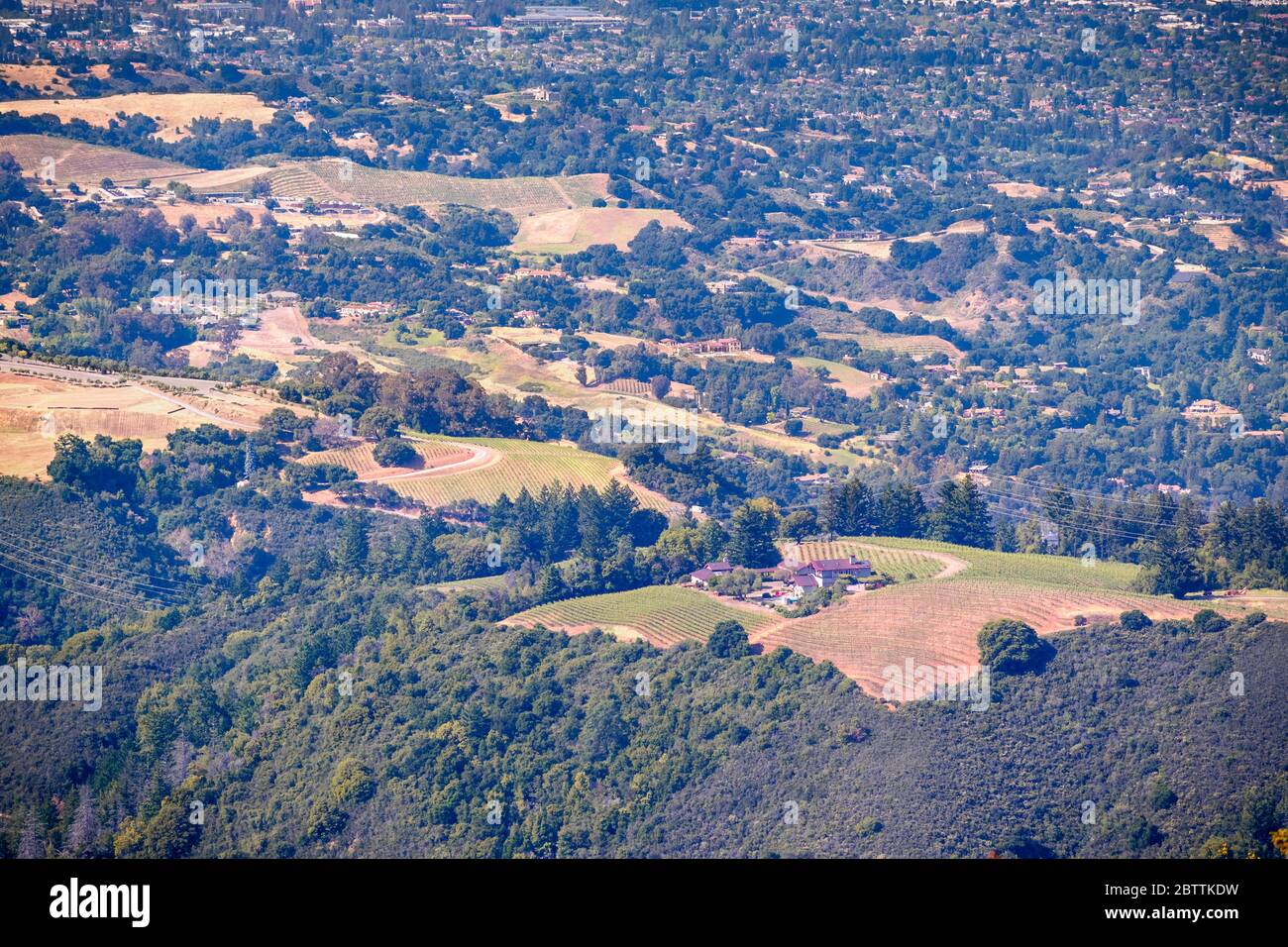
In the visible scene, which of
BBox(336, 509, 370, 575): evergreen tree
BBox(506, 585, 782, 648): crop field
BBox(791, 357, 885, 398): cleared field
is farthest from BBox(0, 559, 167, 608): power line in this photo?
BBox(791, 357, 885, 398): cleared field

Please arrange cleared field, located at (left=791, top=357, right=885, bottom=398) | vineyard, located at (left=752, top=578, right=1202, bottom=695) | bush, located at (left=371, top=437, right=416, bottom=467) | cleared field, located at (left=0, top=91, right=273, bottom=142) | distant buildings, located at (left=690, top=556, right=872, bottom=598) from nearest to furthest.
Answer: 1. vineyard, located at (left=752, top=578, right=1202, bottom=695)
2. distant buildings, located at (left=690, top=556, right=872, bottom=598)
3. bush, located at (left=371, top=437, right=416, bottom=467)
4. cleared field, located at (left=791, top=357, right=885, bottom=398)
5. cleared field, located at (left=0, top=91, right=273, bottom=142)

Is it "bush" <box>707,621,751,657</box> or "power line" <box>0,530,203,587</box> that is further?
"power line" <box>0,530,203,587</box>

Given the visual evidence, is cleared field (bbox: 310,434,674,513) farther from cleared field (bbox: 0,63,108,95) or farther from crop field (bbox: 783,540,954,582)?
cleared field (bbox: 0,63,108,95)

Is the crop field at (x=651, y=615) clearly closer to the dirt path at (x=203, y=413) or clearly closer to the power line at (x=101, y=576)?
the power line at (x=101, y=576)

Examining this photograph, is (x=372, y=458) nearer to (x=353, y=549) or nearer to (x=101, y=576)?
(x=353, y=549)

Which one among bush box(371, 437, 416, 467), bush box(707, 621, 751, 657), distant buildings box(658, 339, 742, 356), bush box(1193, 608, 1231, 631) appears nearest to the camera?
bush box(1193, 608, 1231, 631)

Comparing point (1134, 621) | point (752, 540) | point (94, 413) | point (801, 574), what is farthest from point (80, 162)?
point (1134, 621)

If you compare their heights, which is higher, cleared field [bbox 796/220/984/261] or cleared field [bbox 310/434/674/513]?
cleared field [bbox 310/434/674/513]
